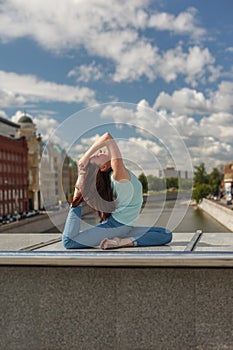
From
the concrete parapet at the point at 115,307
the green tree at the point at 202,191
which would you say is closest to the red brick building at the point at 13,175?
the green tree at the point at 202,191

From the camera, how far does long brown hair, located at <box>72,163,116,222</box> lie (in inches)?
80.1

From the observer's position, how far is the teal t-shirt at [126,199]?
2.04 metres

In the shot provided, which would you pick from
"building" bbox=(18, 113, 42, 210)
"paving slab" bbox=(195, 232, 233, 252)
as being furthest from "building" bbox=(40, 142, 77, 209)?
"building" bbox=(18, 113, 42, 210)

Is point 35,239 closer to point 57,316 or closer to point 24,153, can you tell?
point 57,316

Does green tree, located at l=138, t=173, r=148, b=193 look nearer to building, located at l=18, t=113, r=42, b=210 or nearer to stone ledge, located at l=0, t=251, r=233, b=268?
stone ledge, located at l=0, t=251, r=233, b=268

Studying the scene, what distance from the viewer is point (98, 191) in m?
2.04

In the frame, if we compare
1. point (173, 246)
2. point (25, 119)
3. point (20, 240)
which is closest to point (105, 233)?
point (173, 246)

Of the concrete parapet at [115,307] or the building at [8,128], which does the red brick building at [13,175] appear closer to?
the building at [8,128]

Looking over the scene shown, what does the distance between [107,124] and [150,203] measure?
39cm

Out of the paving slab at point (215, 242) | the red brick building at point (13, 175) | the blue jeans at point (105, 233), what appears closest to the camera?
the paving slab at point (215, 242)

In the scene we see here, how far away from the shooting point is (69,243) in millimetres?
2004

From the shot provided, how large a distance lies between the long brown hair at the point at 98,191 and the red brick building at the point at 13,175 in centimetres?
3015

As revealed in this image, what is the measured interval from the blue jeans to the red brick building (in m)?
30.2

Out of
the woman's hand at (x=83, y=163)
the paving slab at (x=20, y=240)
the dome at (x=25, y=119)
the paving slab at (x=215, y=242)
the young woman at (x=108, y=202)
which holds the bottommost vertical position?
the paving slab at (x=20, y=240)
